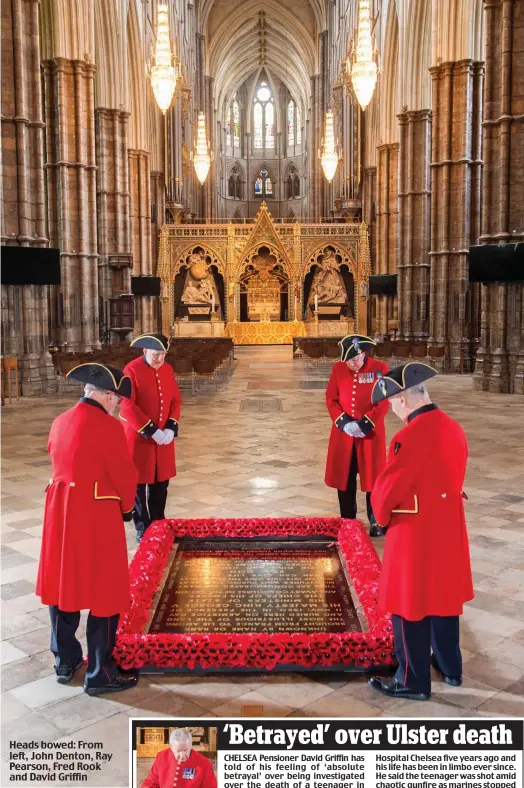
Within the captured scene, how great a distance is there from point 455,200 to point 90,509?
1939cm

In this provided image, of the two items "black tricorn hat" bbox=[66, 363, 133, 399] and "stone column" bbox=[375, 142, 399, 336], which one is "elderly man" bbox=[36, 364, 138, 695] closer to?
"black tricorn hat" bbox=[66, 363, 133, 399]

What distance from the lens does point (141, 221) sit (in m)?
29.4

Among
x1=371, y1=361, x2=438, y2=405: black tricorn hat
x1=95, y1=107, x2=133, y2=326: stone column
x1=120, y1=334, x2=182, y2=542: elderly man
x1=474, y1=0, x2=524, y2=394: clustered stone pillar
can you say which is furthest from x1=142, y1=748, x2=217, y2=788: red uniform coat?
x1=95, y1=107, x2=133, y2=326: stone column

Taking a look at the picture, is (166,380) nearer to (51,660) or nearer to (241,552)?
(241,552)

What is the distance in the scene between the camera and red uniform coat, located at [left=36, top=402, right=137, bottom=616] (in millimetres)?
3814

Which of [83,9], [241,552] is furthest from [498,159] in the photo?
[241,552]

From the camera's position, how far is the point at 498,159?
16.4 meters

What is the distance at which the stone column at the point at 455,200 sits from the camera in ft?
67.9

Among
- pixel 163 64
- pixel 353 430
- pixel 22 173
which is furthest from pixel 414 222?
pixel 353 430

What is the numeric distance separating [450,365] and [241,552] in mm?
16618

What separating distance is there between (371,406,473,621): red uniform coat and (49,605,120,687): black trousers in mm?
1503

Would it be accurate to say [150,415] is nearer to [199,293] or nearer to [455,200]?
[455,200]

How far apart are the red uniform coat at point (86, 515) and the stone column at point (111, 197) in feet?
70.7

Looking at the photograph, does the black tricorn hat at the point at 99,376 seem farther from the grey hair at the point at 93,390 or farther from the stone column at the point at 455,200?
the stone column at the point at 455,200
